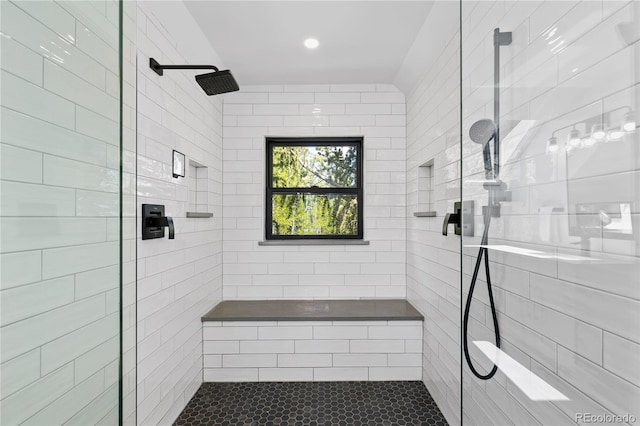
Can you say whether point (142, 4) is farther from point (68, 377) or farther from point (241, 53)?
point (68, 377)

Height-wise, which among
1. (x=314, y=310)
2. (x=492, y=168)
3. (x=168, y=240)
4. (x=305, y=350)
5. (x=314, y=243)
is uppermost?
(x=492, y=168)

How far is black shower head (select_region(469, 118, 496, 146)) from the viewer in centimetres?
90

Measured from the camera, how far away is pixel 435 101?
208 centimetres

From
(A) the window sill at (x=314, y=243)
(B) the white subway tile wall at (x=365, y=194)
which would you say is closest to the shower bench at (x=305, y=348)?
(B) the white subway tile wall at (x=365, y=194)

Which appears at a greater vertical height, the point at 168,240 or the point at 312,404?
the point at 168,240

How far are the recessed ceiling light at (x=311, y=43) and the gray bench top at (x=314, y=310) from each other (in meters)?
1.92

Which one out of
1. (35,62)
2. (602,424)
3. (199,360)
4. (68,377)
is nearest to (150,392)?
(199,360)

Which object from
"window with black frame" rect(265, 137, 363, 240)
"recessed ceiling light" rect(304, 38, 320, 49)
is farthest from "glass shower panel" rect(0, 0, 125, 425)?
"window with black frame" rect(265, 137, 363, 240)

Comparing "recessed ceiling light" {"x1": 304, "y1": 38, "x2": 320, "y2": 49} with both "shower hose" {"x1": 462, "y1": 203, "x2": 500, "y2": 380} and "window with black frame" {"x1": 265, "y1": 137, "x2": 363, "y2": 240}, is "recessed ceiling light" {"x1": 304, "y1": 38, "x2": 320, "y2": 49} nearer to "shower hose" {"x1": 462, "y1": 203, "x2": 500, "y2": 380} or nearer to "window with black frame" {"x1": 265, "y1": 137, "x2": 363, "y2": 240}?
"window with black frame" {"x1": 265, "y1": 137, "x2": 363, "y2": 240}

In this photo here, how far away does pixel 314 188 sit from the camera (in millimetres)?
2873

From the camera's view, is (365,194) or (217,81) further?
(365,194)

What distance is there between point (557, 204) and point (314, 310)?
6.56ft

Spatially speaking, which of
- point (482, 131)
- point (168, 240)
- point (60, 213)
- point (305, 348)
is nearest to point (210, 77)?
point (168, 240)

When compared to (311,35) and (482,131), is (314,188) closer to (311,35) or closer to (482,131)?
(311,35)
